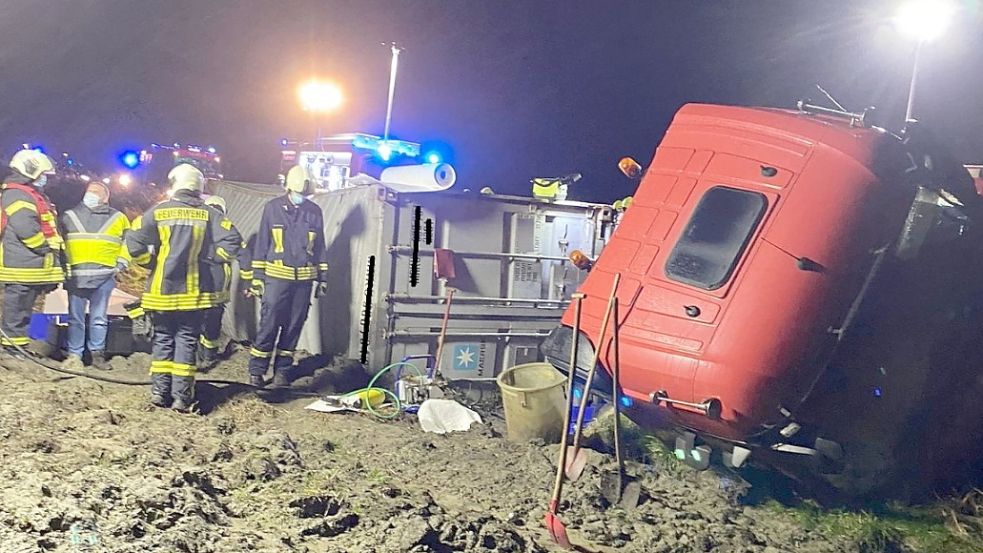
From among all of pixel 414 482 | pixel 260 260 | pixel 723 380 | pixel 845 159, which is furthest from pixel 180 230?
pixel 845 159

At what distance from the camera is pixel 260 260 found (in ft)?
24.5

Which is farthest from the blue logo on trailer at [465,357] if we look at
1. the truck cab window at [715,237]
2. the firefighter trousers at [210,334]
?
the truck cab window at [715,237]

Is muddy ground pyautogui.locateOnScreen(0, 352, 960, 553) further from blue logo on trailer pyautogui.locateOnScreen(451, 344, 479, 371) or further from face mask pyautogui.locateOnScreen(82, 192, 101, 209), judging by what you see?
face mask pyautogui.locateOnScreen(82, 192, 101, 209)

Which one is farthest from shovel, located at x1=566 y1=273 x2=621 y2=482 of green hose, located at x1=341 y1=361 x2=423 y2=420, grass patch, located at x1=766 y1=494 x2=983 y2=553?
green hose, located at x1=341 y1=361 x2=423 y2=420

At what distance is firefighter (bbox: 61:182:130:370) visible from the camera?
720 centimetres

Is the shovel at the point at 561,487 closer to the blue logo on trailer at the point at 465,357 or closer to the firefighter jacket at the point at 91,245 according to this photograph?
the blue logo on trailer at the point at 465,357

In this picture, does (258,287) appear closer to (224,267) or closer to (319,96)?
(224,267)

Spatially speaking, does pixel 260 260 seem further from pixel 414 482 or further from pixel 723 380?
pixel 723 380

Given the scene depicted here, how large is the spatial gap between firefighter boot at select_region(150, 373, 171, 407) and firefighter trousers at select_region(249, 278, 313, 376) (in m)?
1.41

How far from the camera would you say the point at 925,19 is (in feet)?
27.9

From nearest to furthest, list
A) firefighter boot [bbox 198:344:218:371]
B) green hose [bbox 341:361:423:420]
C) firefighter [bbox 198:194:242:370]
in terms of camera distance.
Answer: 1. firefighter [bbox 198:194:242:370]
2. green hose [bbox 341:361:423:420]
3. firefighter boot [bbox 198:344:218:371]

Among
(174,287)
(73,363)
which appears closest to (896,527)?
(174,287)

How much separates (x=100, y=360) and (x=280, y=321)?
5.76 ft

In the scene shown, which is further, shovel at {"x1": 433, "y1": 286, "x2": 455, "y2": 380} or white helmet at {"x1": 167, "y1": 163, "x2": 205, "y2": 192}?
shovel at {"x1": 433, "y1": 286, "x2": 455, "y2": 380}
